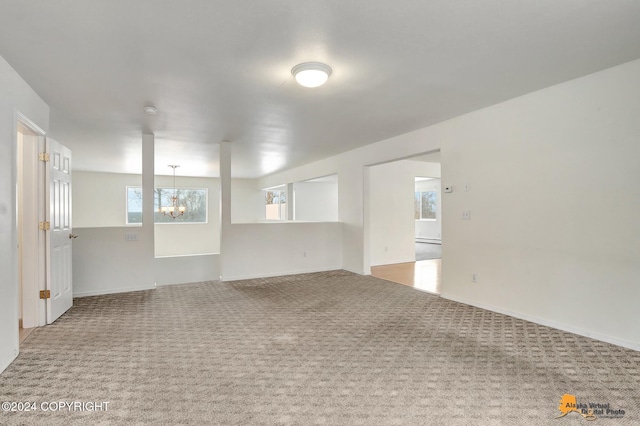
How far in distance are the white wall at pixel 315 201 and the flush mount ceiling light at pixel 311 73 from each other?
26.5ft

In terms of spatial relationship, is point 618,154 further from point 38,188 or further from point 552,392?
point 38,188

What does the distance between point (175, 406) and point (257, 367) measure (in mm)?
658

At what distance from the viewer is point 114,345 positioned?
295 centimetres

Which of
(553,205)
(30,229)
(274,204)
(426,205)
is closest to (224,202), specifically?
(30,229)

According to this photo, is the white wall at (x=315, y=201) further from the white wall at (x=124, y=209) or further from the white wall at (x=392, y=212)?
the white wall at (x=392, y=212)

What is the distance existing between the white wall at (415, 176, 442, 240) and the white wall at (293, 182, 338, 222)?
144 inches

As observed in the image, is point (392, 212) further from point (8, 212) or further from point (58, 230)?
point (8, 212)

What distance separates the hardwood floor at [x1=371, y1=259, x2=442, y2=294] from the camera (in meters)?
5.40

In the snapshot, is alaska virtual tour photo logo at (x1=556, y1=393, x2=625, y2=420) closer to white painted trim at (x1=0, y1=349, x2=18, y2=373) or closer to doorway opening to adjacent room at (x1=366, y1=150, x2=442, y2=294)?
white painted trim at (x1=0, y1=349, x2=18, y2=373)

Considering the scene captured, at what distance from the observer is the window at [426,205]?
12.7 meters

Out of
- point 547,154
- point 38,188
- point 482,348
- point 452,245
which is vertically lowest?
point 482,348

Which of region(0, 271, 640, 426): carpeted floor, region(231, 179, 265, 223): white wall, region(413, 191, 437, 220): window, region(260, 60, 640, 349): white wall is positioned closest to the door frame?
region(0, 271, 640, 426): carpeted floor

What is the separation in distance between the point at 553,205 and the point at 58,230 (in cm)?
548

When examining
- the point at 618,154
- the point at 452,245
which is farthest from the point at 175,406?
the point at 618,154
